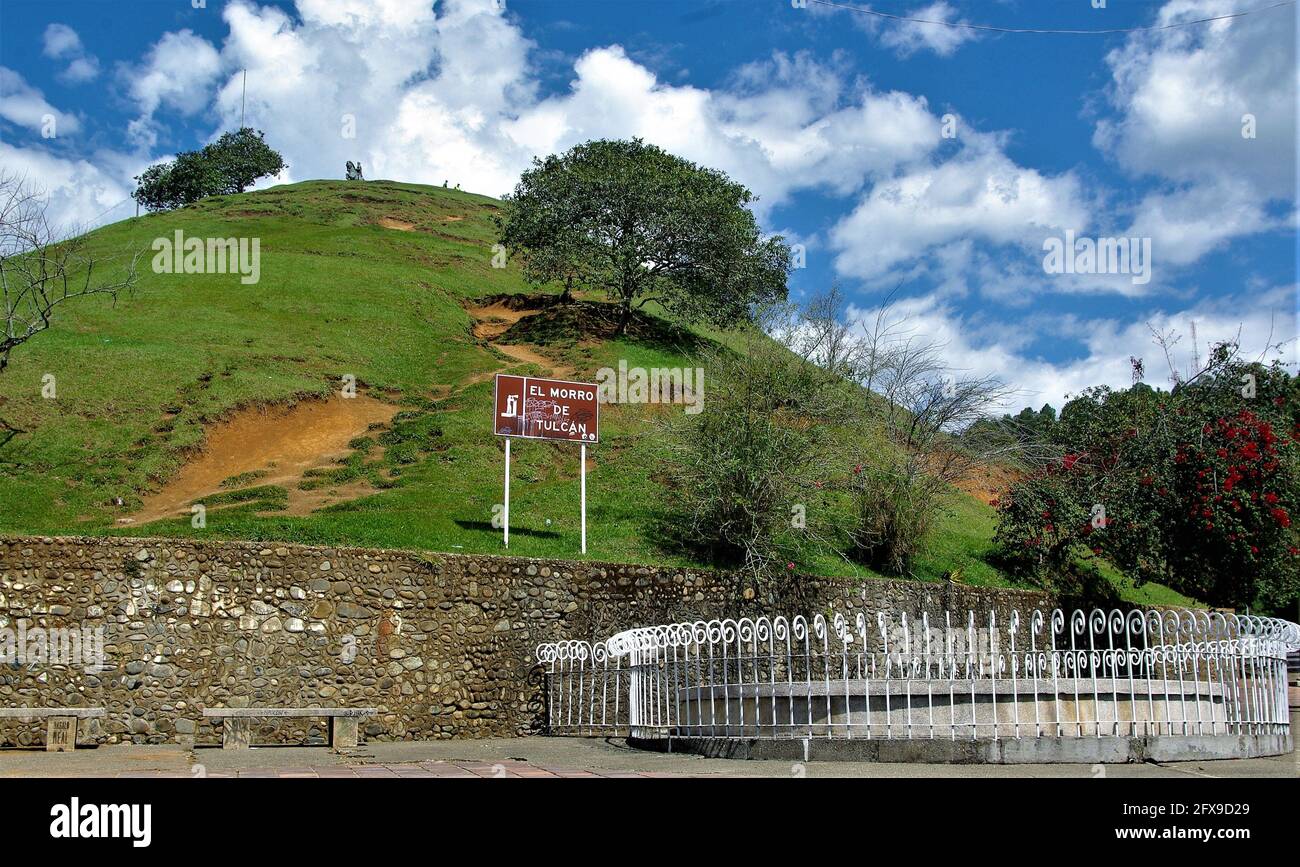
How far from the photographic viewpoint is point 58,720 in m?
12.2

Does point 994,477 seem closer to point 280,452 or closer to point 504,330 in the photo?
point 280,452

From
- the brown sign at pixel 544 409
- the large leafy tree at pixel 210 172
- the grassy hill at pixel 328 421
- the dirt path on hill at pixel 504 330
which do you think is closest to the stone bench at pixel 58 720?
the grassy hill at pixel 328 421

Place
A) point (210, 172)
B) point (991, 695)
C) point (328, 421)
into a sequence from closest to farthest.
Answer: point (991, 695) < point (328, 421) < point (210, 172)

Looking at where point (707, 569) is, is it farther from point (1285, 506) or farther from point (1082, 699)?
point (1285, 506)

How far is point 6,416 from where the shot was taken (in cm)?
2580

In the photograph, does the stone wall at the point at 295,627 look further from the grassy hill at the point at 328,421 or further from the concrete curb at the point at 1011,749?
the concrete curb at the point at 1011,749

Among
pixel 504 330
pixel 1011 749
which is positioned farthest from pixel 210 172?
pixel 1011 749

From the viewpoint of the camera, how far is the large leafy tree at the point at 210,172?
79.3 metres

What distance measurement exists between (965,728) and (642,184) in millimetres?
33843

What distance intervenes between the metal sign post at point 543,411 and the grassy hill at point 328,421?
214 centimetres

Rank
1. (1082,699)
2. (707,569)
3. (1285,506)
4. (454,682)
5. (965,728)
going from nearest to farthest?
1. (965,728)
2. (1082,699)
3. (454,682)
4. (707,569)
5. (1285,506)

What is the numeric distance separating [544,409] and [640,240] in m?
22.0
